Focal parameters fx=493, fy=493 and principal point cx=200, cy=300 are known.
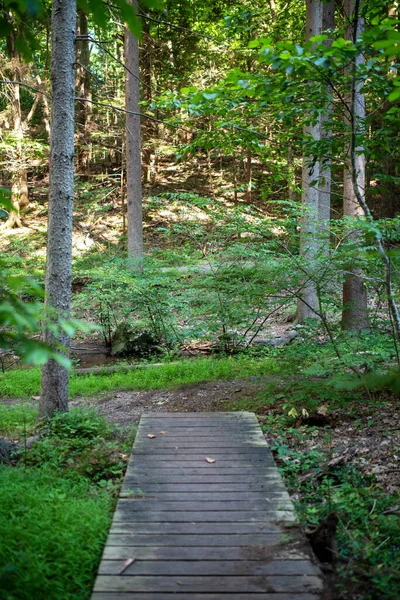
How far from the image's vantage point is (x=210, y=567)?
9.65 feet

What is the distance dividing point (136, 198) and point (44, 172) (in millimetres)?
14107

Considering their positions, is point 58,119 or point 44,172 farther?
point 44,172

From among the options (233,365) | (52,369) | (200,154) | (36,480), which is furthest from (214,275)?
(200,154)

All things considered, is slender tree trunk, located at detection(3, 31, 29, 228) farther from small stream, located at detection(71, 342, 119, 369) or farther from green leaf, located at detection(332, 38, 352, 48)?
green leaf, located at detection(332, 38, 352, 48)

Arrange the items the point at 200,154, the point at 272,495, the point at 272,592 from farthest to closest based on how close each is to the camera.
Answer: the point at 200,154 < the point at 272,495 < the point at 272,592

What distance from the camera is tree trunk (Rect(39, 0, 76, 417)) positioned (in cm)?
585

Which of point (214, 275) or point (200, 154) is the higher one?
point (200, 154)

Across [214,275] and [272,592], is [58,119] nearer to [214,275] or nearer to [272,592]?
[214,275]

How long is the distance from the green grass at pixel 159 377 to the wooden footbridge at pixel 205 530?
3.54 metres

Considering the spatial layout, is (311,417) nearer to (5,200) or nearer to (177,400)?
(177,400)

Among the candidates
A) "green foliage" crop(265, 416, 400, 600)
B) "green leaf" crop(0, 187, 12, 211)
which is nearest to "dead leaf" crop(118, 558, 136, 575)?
"green foliage" crop(265, 416, 400, 600)

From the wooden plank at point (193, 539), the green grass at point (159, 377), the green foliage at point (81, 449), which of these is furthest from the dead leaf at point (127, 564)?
the green grass at point (159, 377)

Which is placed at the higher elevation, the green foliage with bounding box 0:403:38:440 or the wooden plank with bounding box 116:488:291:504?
the wooden plank with bounding box 116:488:291:504

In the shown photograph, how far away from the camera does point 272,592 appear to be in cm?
270
